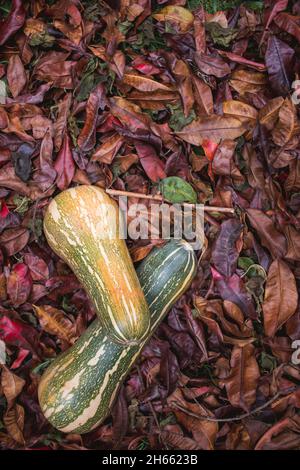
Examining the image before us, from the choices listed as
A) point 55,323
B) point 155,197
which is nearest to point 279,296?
point 155,197

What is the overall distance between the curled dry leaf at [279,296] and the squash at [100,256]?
514mm

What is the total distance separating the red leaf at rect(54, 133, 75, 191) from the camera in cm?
211

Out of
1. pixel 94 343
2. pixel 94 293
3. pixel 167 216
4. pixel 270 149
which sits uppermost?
pixel 270 149

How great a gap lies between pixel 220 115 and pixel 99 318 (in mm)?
930

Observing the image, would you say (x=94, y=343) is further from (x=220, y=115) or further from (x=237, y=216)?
(x=220, y=115)

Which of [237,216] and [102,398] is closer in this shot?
[102,398]

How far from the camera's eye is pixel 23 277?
7.05ft

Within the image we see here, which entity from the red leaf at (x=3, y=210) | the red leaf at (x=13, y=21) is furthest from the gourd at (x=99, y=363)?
the red leaf at (x=13, y=21)

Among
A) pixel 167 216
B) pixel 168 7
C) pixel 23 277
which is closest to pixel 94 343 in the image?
pixel 23 277

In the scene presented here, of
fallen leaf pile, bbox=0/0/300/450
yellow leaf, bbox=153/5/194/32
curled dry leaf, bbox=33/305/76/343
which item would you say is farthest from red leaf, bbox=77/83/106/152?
curled dry leaf, bbox=33/305/76/343

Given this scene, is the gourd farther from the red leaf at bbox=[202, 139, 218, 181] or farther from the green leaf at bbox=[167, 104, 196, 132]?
the green leaf at bbox=[167, 104, 196, 132]

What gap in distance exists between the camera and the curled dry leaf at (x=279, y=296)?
205 centimetres

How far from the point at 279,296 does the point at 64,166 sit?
1002 millimetres

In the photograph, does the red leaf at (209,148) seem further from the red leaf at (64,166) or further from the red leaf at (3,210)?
the red leaf at (3,210)
